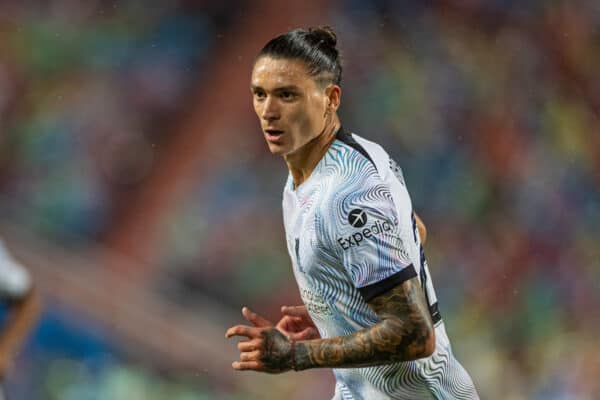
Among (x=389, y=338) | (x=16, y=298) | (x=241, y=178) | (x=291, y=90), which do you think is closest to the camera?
(x=389, y=338)

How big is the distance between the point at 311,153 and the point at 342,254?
392 mm

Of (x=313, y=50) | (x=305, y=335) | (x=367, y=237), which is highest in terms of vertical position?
(x=313, y=50)

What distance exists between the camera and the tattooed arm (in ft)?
8.43

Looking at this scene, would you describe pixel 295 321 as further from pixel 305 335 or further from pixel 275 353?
pixel 275 353

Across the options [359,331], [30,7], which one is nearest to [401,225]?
[359,331]

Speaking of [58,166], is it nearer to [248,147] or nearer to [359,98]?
[248,147]

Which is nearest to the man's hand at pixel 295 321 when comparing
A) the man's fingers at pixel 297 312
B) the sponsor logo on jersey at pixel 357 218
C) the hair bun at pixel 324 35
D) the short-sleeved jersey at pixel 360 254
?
the man's fingers at pixel 297 312

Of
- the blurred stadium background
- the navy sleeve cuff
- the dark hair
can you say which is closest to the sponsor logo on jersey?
the navy sleeve cuff

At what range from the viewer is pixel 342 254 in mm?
2652

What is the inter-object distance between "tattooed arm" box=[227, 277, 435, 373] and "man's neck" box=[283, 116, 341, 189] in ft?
1.65

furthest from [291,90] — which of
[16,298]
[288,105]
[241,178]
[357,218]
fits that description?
[241,178]

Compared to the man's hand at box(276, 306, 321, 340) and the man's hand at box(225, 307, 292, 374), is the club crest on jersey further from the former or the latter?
the man's hand at box(276, 306, 321, 340)

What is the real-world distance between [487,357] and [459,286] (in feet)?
1.42

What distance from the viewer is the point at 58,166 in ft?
18.3
